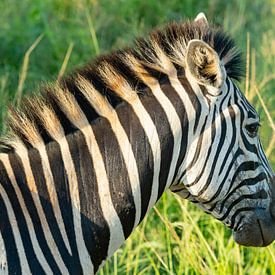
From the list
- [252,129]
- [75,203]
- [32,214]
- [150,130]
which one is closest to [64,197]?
[75,203]

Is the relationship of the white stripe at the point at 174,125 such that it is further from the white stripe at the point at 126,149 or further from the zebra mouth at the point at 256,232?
the zebra mouth at the point at 256,232

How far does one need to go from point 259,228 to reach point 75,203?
1.01 m

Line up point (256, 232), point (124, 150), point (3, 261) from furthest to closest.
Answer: point (256, 232) < point (124, 150) < point (3, 261)

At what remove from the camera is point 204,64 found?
4.21 meters

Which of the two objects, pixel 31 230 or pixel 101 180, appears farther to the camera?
pixel 101 180

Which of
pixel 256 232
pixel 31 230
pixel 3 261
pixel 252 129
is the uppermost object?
pixel 252 129

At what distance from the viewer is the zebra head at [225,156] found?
4246 mm

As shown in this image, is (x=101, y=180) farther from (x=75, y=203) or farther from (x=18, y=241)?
(x=18, y=241)

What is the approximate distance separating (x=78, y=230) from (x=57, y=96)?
0.62 metres

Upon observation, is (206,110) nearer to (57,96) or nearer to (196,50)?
(196,50)

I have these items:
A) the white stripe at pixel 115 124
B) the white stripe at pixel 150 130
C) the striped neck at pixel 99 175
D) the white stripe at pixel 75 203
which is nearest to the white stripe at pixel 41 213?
the striped neck at pixel 99 175

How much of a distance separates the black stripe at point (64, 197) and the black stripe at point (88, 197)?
6 centimetres

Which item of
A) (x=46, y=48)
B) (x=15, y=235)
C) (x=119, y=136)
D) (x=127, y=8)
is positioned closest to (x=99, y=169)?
(x=119, y=136)

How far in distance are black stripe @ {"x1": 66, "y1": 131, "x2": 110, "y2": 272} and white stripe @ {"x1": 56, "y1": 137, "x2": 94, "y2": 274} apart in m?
0.02
